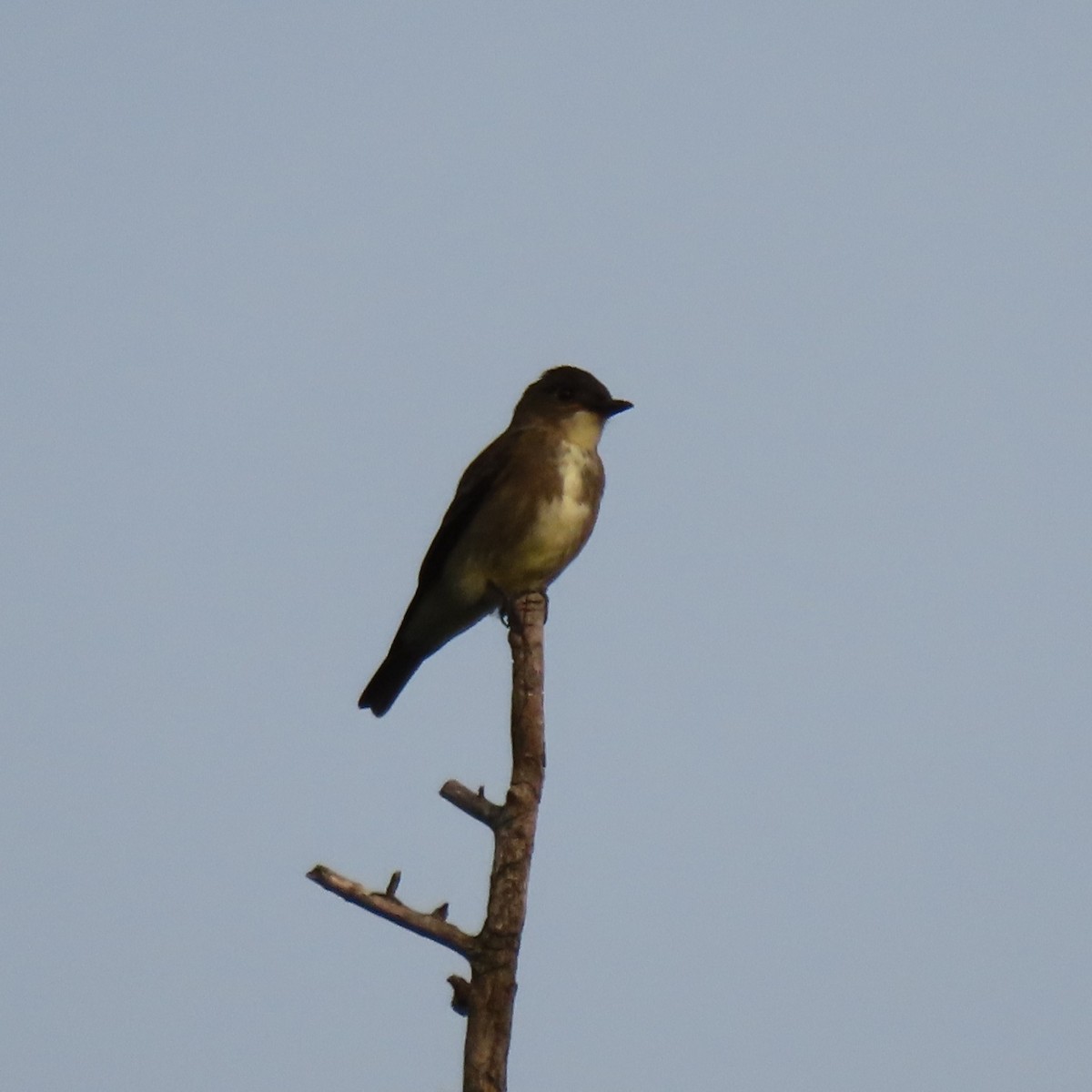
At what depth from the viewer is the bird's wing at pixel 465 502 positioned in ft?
33.4

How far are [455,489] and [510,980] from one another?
462 cm

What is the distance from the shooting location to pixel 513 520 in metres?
9.85

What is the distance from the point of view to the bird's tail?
34.6 ft

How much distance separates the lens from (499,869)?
6.41 metres

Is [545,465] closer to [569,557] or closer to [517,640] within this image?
[569,557]

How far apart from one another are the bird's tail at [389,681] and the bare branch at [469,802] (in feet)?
13.1

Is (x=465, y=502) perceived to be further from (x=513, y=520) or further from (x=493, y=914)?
(x=493, y=914)

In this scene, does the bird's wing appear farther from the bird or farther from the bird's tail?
the bird's tail

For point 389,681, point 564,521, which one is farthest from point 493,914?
point 389,681

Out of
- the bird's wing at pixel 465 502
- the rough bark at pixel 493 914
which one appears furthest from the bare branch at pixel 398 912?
the bird's wing at pixel 465 502

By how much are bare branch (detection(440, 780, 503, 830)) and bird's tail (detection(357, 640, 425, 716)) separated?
399 cm

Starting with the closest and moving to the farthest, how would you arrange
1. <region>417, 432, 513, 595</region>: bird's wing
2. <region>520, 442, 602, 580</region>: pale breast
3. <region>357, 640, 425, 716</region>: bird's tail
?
<region>520, 442, 602, 580</region>: pale breast, <region>417, 432, 513, 595</region>: bird's wing, <region>357, 640, 425, 716</region>: bird's tail

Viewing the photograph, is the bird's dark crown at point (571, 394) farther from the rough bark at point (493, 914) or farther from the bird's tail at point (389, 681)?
the rough bark at point (493, 914)

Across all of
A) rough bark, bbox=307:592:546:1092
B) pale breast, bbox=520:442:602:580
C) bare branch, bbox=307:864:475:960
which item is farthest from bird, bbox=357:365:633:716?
bare branch, bbox=307:864:475:960
